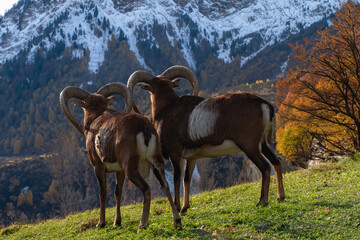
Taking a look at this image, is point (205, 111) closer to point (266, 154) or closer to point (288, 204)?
point (266, 154)

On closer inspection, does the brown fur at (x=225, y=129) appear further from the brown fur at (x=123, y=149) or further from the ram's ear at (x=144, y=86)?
the brown fur at (x=123, y=149)

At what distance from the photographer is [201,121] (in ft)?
28.8

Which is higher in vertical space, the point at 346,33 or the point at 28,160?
the point at 346,33

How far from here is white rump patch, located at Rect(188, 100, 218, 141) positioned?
8555 mm

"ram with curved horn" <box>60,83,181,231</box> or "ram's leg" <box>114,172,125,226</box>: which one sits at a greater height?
"ram with curved horn" <box>60,83,181,231</box>

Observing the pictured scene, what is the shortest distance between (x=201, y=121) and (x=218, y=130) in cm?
55

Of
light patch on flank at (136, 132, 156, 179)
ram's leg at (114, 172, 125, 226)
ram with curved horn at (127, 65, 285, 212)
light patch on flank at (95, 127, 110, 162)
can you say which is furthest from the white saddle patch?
light patch on flank at (95, 127, 110, 162)

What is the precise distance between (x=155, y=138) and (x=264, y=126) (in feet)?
8.14

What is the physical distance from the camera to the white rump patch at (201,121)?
855cm

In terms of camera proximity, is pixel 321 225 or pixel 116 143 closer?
pixel 321 225

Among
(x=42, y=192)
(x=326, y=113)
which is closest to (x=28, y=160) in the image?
(x=42, y=192)

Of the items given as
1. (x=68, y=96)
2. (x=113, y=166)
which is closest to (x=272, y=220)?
(x=113, y=166)

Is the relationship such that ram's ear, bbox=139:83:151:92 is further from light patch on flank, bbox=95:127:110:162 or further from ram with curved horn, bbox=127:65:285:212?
light patch on flank, bbox=95:127:110:162

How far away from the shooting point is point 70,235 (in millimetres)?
9406
